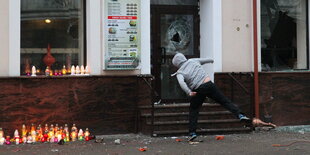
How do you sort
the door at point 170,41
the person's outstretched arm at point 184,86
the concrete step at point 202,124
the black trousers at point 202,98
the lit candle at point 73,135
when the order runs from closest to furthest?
the person's outstretched arm at point 184,86 < the black trousers at point 202,98 < the lit candle at point 73,135 < the concrete step at point 202,124 < the door at point 170,41

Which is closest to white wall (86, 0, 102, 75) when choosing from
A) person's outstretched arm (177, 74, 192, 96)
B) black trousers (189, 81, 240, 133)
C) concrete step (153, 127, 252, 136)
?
concrete step (153, 127, 252, 136)

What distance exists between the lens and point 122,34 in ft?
30.2

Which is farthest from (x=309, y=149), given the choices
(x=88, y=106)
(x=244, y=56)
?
(x=88, y=106)

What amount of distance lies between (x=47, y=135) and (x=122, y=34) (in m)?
2.54

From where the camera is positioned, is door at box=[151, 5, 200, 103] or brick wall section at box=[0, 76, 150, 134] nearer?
brick wall section at box=[0, 76, 150, 134]

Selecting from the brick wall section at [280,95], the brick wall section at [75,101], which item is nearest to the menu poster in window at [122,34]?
the brick wall section at [75,101]

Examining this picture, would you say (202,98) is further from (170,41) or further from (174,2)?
(174,2)

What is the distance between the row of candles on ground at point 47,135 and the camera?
840 centimetres

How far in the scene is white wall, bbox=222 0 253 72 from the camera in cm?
991

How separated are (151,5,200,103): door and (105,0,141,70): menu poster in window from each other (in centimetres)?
90

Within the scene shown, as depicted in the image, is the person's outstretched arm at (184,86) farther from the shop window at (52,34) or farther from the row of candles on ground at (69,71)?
the shop window at (52,34)

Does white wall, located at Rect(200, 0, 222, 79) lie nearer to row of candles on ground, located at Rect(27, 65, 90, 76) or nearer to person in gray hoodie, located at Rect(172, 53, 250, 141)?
person in gray hoodie, located at Rect(172, 53, 250, 141)

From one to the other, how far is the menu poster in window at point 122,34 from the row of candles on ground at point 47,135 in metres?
1.46

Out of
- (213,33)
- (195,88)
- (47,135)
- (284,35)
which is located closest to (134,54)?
(195,88)
